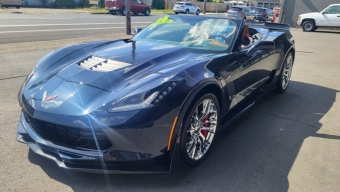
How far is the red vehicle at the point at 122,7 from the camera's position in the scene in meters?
26.4

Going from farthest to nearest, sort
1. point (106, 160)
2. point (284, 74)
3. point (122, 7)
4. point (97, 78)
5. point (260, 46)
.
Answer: point (122, 7)
point (284, 74)
point (260, 46)
point (97, 78)
point (106, 160)

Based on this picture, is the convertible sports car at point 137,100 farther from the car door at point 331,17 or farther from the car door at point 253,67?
the car door at point 331,17

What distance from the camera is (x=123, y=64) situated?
2.90 meters

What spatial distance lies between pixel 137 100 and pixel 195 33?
1.85 metres

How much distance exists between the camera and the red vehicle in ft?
86.6

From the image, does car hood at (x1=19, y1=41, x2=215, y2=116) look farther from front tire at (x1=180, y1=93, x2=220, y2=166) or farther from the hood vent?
front tire at (x1=180, y1=93, x2=220, y2=166)

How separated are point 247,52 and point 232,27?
47 centimetres

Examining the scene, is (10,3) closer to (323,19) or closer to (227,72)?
(323,19)

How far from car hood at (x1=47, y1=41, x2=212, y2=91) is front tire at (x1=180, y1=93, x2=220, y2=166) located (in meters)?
0.43

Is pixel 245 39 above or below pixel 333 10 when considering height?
below

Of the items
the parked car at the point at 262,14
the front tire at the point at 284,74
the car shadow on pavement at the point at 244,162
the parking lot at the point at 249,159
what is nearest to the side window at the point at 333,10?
the parked car at the point at 262,14

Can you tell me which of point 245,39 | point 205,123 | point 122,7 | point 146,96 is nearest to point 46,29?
point 245,39

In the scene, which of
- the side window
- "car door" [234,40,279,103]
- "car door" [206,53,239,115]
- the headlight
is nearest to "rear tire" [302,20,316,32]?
the side window

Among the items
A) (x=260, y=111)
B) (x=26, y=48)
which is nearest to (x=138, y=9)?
(x=26, y=48)
